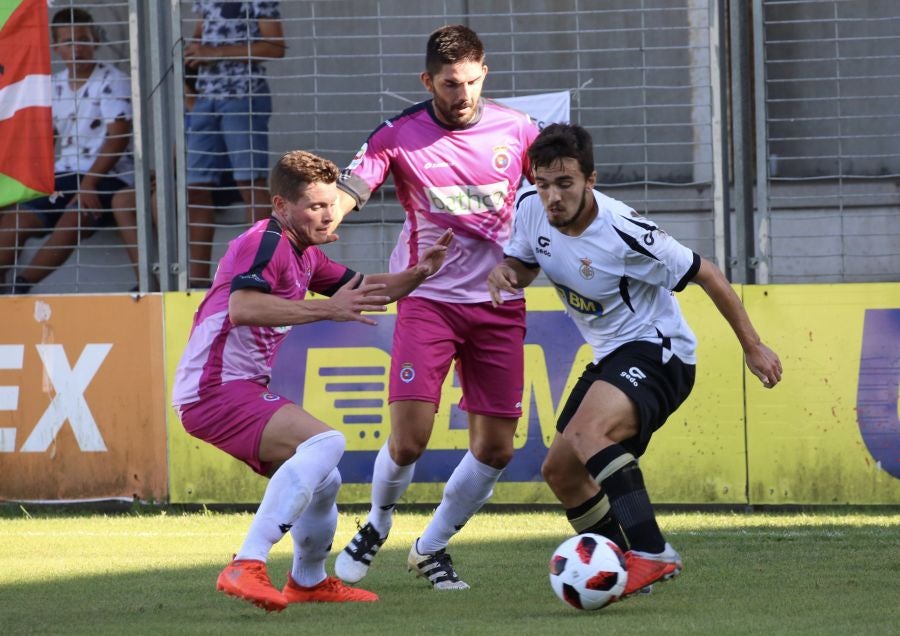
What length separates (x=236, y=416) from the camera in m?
5.36

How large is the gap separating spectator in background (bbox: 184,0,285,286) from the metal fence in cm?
19

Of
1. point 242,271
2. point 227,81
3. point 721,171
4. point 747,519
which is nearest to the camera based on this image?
point 242,271

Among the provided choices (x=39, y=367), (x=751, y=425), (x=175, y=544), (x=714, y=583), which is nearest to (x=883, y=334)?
(x=751, y=425)

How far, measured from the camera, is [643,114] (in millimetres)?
9695

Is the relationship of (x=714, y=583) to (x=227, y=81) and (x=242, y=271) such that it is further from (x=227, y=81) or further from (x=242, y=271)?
(x=227, y=81)

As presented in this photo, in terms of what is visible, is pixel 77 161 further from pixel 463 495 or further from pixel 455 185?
pixel 463 495

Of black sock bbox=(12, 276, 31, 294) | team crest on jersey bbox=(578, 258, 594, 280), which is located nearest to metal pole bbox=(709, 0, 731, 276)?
team crest on jersey bbox=(578, 258, 594, 280)

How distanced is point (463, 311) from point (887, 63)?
15.4ft

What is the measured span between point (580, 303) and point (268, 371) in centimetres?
127

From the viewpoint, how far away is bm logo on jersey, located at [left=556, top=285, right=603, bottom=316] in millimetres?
5719

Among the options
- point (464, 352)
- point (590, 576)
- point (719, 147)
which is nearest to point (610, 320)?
point (464, 352)

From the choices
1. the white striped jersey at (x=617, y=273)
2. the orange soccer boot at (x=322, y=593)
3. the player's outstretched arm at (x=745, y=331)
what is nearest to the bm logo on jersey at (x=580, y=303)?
the white striped jersey at (x=617, y=273)

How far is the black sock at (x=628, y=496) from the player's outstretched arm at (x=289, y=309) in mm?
1022

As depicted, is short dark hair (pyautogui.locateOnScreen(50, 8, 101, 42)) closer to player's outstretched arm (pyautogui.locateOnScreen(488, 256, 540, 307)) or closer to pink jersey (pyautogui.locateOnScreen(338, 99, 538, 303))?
pink jersey (pyautogui.locateOnScreen(338, 99, 538, 303))
